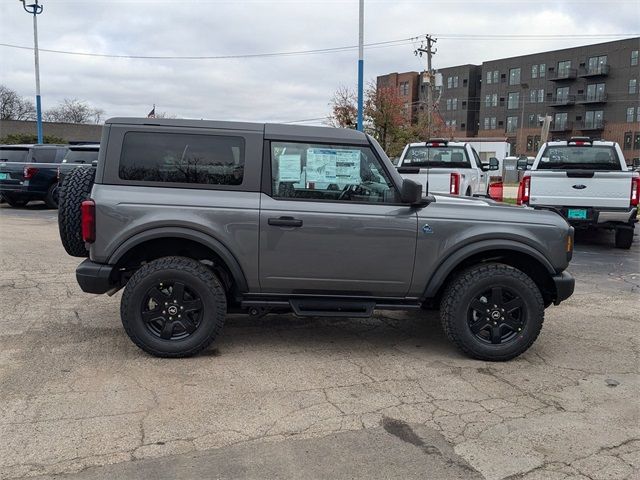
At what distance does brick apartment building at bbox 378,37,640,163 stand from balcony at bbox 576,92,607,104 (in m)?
0.09

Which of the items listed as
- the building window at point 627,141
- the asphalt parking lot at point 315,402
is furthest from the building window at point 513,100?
the asphalt parking lot at point 315,402

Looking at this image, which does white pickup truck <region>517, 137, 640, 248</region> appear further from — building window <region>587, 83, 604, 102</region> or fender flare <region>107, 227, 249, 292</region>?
building window <region>587, 83, 604, 102</region>

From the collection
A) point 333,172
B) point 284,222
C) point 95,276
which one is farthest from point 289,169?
point 95,276

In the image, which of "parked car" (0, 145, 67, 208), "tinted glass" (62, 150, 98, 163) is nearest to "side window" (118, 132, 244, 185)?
"tinted glass" (62, 150, 98, 163)

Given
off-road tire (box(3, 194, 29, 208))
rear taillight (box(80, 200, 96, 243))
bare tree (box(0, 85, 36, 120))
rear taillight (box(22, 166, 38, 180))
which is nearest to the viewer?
rear taillight (box(80, 200, 96, 243))

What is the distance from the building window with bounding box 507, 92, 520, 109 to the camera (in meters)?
83.0

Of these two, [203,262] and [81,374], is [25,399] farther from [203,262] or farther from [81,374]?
[203,262]

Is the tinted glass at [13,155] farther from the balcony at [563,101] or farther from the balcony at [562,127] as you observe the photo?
the balcony at [563,101]

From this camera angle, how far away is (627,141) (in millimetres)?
70500

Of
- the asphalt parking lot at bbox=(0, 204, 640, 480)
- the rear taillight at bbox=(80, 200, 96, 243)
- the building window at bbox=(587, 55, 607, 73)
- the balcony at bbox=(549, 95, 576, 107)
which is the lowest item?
the asphalt parking lot at bbox=(0, 204, 640, 480)

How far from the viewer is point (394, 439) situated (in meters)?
3.49

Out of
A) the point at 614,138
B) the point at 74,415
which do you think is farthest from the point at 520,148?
the point at 74,415

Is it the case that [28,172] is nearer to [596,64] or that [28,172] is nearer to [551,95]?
[596,64]

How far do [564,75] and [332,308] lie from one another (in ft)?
270
